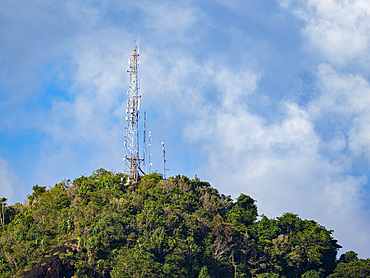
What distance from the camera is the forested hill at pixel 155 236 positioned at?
5444cm

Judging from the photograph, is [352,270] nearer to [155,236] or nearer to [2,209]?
[155,236]

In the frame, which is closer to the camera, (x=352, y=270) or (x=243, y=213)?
(x=352, y=270)

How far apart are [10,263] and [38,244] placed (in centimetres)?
323

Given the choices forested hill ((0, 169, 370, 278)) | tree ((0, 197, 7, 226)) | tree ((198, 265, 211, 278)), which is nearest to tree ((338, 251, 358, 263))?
forested hill ((0, 169, 370, 278))

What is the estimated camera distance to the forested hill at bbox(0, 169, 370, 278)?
A: 54.4 meters

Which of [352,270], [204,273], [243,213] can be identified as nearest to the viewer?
[204,273]

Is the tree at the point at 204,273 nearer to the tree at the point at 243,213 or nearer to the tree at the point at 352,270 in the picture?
the tree at the point at 243,213

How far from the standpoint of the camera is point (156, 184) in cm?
6788

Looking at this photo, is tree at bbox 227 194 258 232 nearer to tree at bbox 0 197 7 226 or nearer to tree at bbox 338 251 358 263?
tree at bbox 338 251 358 263

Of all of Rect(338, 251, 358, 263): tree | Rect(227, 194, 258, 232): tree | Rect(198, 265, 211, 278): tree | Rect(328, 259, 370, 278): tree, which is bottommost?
Rect(198, 265, 211, 278): tree

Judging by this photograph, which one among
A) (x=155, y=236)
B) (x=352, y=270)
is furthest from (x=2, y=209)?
(x=352, y=270)

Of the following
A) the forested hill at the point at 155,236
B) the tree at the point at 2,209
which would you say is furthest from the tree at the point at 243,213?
the tree at the point at 2,209

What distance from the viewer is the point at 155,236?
2222 inches

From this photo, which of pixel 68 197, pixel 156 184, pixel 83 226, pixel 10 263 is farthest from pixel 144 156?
pixel 10 263
